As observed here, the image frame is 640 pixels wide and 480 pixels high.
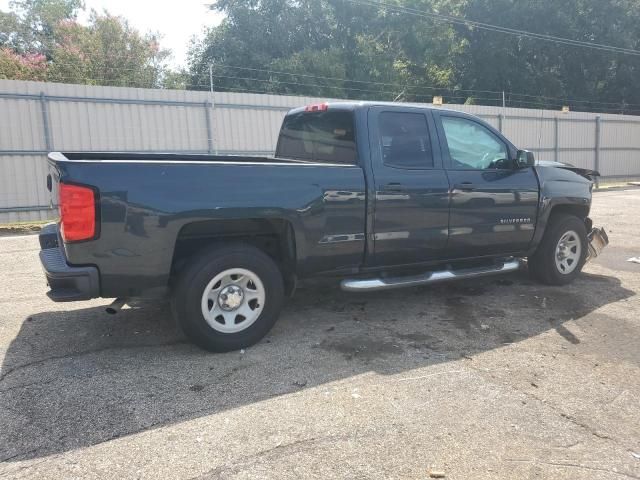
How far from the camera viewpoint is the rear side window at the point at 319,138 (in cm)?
487

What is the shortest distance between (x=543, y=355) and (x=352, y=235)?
69.8 inches

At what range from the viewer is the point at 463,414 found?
329 centimetres

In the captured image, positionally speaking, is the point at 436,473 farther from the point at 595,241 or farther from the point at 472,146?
the point at 595,241

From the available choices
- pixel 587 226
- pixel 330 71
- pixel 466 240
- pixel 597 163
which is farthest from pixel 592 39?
pixel 466 240

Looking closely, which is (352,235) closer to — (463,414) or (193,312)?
(193,312)

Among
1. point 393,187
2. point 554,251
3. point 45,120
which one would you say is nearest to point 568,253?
point 554,251

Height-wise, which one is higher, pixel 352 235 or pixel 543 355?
pixel 352 235

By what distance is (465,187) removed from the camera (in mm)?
5191

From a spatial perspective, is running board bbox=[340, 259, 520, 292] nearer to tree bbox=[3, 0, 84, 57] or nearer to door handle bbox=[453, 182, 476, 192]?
door handle bbox=[453, 182, 476, 192]

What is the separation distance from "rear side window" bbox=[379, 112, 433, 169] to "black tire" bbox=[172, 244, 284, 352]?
1476 mm

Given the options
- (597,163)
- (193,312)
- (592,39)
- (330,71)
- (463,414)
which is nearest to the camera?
(463,414)

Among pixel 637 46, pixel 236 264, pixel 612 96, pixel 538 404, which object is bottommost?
pixel 538 404

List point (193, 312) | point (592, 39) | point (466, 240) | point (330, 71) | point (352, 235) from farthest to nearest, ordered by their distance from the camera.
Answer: point (592, 39) < point (330, 71) < point (466, 240) < point (352, 235) < point (193, 312)

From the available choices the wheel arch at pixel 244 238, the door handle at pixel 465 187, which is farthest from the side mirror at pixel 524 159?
the wheel arch at pixel 244 238
